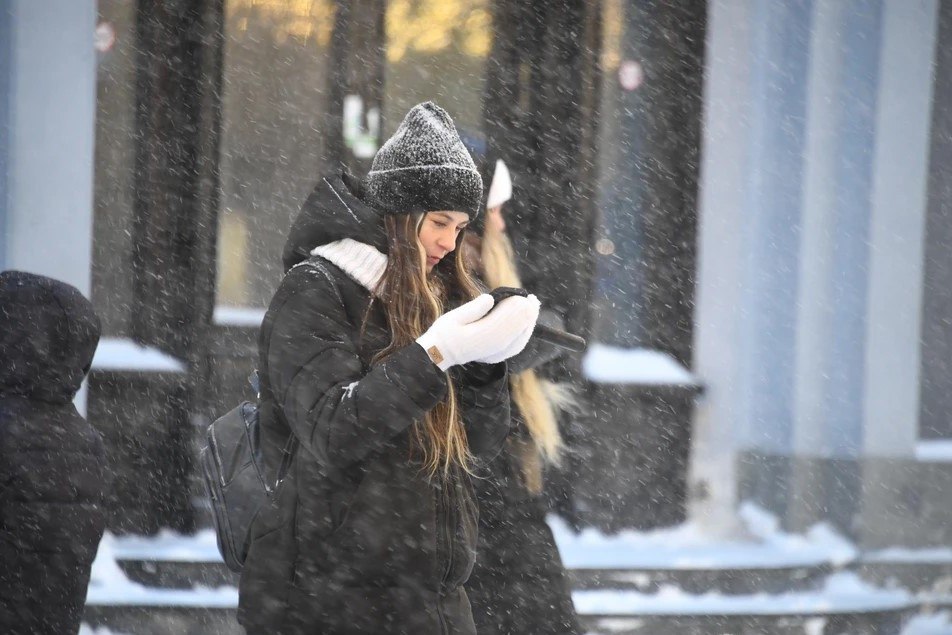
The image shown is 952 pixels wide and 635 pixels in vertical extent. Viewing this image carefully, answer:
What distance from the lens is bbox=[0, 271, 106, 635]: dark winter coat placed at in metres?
3.22

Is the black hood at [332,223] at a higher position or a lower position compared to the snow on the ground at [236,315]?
higher

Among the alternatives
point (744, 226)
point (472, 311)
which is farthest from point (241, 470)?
point (744, 226)

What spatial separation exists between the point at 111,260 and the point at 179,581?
66.7 inches

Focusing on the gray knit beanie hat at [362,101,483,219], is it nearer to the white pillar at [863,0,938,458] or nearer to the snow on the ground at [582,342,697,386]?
the snow on the ground at [582,342,697,386]

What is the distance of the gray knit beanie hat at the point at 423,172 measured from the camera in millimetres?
2512

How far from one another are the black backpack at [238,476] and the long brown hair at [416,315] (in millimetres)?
288

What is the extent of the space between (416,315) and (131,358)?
3.92 meters

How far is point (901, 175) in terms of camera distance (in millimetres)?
A: 6172

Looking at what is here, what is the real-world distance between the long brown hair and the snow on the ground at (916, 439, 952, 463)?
451 centimetres

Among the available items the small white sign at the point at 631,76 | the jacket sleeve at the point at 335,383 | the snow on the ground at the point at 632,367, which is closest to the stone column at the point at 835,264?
→ the snow on the ground at the point at 632,367

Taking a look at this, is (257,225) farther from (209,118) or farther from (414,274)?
(414,274)

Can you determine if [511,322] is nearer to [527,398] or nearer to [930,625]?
[527,398]

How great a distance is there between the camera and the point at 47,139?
5.66 meters

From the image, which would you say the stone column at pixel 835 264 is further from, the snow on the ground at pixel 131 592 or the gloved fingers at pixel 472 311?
the gloved fingers at pixel 472 311
